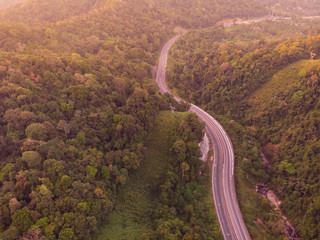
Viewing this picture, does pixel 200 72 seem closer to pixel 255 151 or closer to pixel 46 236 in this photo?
pixel 255 151

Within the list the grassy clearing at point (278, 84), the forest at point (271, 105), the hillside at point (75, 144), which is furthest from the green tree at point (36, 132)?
the grassy clearing at point (278, 84)

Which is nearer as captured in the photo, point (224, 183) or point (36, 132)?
point (36, 132)

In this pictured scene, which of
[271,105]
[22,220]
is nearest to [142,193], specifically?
[22,220]

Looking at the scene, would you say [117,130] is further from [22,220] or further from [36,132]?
[22,220]

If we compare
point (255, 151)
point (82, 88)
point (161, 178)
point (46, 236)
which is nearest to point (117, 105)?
point (82, 88)

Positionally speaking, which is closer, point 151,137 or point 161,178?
point 161,178
